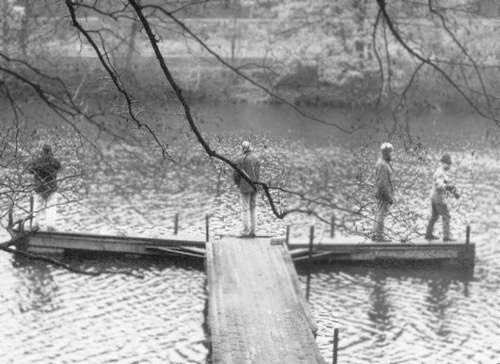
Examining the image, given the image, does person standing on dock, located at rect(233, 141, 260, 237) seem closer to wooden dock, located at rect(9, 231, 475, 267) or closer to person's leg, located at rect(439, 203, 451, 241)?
wooden dock, located at rect(9, 231, 475, 267)

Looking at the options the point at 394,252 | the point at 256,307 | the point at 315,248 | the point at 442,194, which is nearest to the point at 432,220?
the point at 442,194

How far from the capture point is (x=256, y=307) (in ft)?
42.8

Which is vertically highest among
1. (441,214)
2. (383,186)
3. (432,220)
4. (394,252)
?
(383,186)

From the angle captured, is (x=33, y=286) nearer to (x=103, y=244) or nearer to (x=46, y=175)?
(x=46, y=175)

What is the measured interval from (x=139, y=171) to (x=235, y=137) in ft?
25.1

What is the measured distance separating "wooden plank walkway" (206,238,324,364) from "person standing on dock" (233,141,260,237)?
37 cm

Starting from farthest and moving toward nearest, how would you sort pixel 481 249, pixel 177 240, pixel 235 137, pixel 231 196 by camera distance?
pixel 235 137 < pixel 231 196 < pixel 481 249 < pixel 177 240

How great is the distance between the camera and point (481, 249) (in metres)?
18.8

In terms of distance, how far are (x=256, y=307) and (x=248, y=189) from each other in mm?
3908

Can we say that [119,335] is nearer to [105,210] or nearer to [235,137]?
[105,210]

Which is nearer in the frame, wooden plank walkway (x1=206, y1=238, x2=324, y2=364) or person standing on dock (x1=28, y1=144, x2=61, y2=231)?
wooden plank walkway (x1=206, y1=238, x2=324, y2=364)

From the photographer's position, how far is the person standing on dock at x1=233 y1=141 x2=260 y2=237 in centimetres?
1602

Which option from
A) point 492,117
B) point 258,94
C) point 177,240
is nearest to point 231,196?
point 177,240

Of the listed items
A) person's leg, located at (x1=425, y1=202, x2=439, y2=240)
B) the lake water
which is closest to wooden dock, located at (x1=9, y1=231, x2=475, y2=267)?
the lake water
